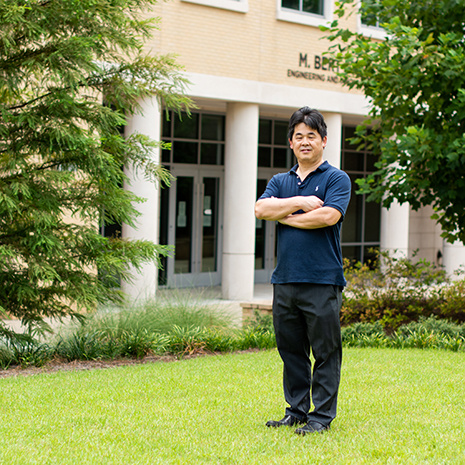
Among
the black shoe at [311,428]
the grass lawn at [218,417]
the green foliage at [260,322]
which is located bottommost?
the green foliage at [260,322]

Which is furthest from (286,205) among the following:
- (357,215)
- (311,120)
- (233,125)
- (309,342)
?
(357,215)

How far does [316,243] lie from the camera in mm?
4461

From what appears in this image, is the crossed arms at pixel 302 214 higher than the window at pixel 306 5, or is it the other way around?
the window at pixel 306 5

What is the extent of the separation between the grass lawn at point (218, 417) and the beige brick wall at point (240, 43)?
8.34 meters

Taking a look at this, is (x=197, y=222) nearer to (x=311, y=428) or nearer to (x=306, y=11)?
(x=306, y=11)

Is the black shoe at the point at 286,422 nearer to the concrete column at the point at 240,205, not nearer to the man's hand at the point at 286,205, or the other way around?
the man's hand at the point at 286,205

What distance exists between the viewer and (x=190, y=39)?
13.9 meters

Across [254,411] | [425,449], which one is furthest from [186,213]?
[425,449]

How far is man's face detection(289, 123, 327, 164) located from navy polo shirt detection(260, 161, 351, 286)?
114 millimetres

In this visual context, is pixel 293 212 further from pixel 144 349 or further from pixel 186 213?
pixel 186 213

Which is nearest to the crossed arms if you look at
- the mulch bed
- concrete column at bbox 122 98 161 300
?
the mulch bed

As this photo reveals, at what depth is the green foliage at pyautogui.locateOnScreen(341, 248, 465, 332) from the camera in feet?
33.1

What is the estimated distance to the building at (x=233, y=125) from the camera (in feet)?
45.5

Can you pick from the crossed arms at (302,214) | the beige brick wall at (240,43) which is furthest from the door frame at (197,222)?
the crossed arms at (302,214)
